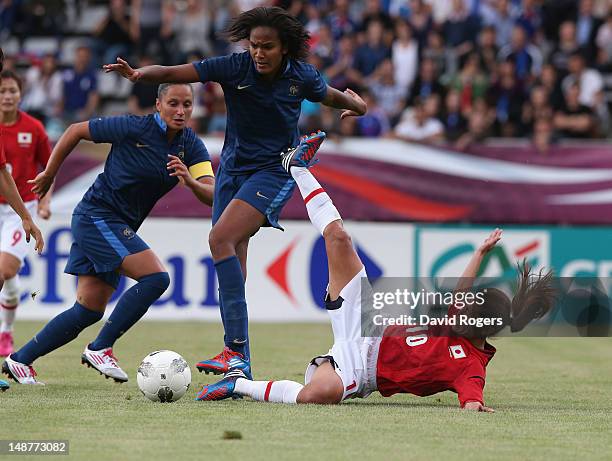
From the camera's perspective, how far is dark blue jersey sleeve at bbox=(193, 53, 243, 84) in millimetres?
7324

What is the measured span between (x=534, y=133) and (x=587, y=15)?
294cm

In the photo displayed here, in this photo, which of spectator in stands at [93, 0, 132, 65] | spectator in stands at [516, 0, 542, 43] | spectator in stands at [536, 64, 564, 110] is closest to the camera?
spectator in stands at [536, 64, 564, 110]

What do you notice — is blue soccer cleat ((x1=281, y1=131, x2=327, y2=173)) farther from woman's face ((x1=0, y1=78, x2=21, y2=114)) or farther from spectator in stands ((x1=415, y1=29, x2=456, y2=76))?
spectator in stands ((x1=415, y1=29, x2=456, y2=76))

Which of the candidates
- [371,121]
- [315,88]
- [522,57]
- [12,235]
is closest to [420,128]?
[371,121]

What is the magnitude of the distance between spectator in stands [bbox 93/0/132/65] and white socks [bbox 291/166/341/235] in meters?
11.5

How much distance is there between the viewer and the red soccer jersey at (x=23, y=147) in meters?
10.1

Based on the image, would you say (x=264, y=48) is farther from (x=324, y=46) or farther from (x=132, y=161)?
(x=324, y=46)

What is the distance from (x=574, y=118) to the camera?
632 inches

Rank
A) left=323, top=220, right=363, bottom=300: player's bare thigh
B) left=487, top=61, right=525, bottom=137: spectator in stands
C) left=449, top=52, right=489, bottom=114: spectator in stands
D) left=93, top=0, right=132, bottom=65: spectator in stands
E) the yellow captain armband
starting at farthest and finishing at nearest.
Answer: left=93, top=0, right=132, bottom=65: spectator in stands < left=449, top=52, right=489, bottom=114: spectator in stands < left=487, top=61, right=525, bottom=137: spectator in stands < the yellow captain armband < left=323, top=220, right=363, bottom=300: player's bare thigh

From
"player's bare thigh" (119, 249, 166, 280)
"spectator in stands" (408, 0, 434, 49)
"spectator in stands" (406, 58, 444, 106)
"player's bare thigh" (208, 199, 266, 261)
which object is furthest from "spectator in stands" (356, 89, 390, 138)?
"player's bare thigh" (208, 199, 266, 261)

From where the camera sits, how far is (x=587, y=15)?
58.4ft

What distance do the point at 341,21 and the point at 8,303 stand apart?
9208 millimetres

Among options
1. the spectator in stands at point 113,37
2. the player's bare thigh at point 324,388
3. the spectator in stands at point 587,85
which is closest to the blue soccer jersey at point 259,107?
the player's bare thigh at point 324,388

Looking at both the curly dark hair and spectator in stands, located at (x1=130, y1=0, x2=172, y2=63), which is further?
spectator in stands, located at (x1=130, y1=0, x2=172, y2=63)
